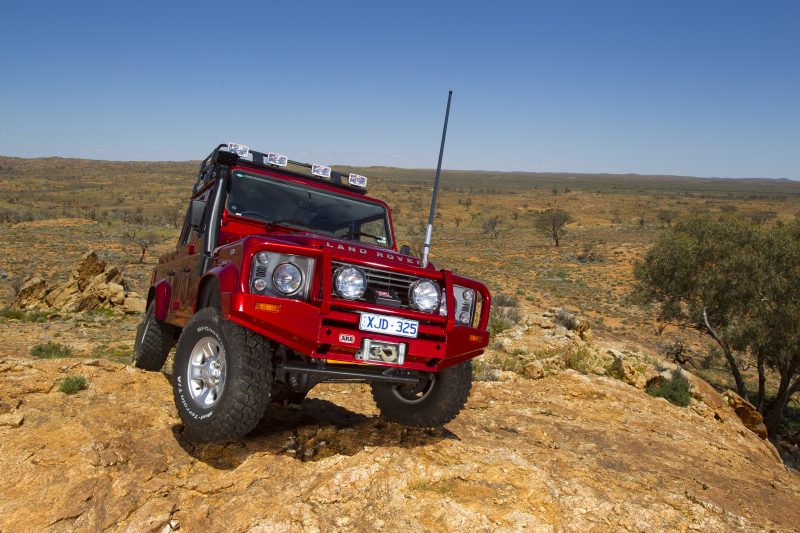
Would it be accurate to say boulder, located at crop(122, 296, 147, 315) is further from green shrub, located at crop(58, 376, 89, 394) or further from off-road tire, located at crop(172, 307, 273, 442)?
off-road tire, located at crop(172, 307, 273, 442)

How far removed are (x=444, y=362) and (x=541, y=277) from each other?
2922 centimetres

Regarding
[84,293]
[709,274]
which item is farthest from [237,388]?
[709,274]

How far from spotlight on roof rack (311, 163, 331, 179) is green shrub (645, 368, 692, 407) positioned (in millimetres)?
6620

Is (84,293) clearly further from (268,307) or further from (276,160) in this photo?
(268,307)

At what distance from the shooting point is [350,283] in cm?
385

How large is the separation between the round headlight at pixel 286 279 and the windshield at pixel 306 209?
1.57 meters

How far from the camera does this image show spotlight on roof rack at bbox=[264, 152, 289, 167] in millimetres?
5633

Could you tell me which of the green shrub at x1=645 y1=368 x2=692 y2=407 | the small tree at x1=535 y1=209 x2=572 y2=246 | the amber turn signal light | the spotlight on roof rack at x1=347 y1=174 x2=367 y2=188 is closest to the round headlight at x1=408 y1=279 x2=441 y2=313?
the amber turn signal light

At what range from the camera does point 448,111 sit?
5.62 m

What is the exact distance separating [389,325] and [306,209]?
7.06ft

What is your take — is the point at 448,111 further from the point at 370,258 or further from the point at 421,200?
the point at 421,200

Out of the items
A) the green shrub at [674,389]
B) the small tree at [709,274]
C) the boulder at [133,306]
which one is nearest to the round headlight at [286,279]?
the green shrub at [674,389]

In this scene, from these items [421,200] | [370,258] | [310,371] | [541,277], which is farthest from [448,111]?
[421,200]

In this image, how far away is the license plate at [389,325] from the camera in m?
3.79
